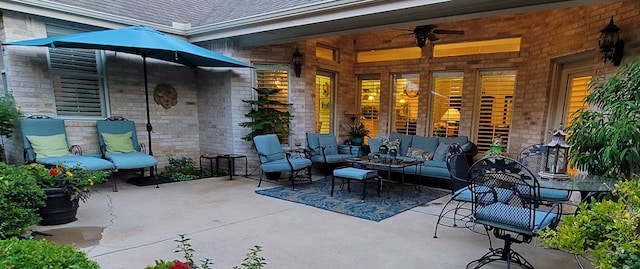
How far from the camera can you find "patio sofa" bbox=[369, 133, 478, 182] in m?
5.56

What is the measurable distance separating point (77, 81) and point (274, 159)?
3582 mm

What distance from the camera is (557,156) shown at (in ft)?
9.87

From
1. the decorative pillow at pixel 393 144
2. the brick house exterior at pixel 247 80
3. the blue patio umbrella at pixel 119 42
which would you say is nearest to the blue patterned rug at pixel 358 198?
the decorative pillow at pixel 393 144

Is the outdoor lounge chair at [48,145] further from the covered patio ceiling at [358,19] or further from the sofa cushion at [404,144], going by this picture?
the sofa cushion at [404,144]

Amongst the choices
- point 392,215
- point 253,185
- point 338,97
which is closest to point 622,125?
point 392,215

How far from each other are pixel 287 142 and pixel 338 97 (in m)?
1.94

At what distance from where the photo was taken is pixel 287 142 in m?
6.88

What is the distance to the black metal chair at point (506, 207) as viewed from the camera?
2.43 m

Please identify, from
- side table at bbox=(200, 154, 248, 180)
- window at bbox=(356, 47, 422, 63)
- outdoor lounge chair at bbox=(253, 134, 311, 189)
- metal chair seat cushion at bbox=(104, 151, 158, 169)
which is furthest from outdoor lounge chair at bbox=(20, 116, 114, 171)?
window at bbox=(356, 47, 422, 63)

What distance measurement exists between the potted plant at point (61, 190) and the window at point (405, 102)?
20.5 feet

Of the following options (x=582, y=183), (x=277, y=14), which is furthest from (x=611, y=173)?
(x=277, y=14)

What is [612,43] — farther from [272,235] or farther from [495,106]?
[272,235]

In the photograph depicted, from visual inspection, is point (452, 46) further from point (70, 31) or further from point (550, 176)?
point (70, 31)

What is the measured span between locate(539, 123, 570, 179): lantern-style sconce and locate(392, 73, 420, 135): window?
4468mm
